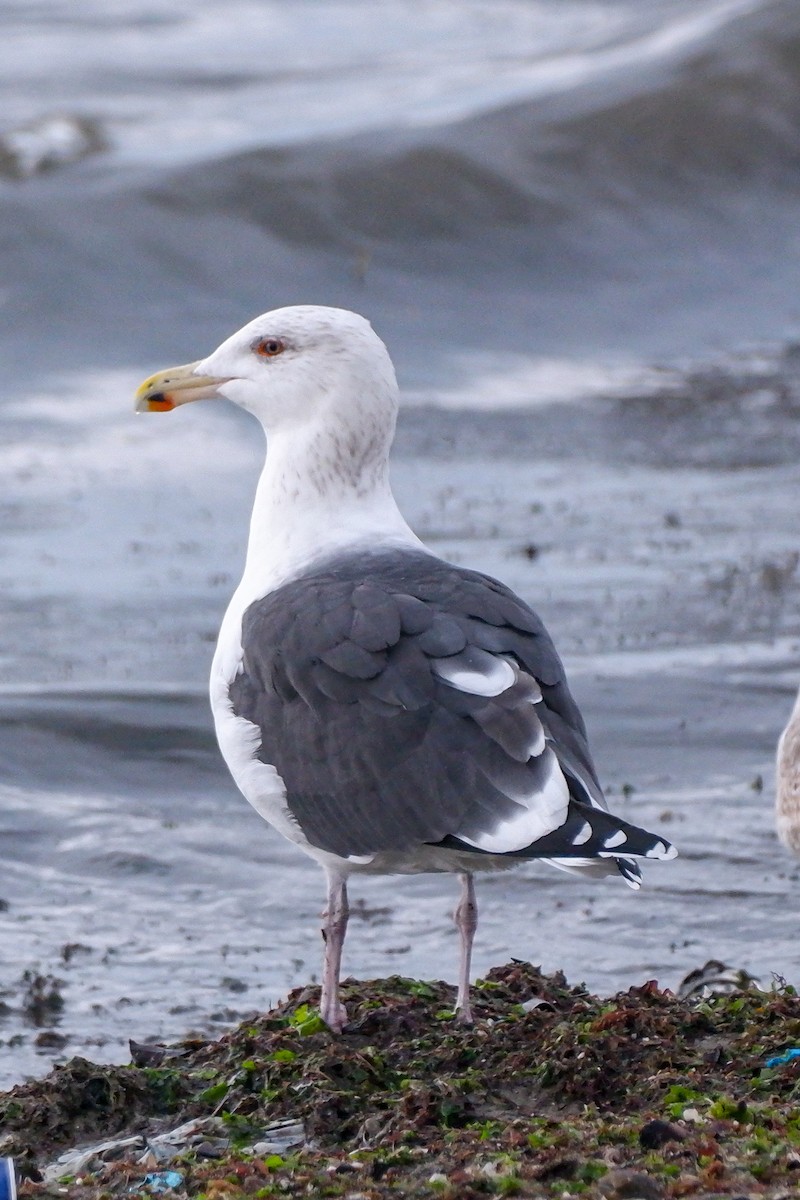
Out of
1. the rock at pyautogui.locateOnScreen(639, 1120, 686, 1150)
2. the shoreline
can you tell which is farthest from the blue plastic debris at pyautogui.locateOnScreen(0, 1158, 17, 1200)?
the rock at pyautogui.locateOnScreen(639, 1120, 686, 1150)

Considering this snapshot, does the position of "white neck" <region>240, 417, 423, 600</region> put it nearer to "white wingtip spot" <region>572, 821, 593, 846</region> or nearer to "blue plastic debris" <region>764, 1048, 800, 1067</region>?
"white wingtip spot" <region>572, 821, 593, 846</region>

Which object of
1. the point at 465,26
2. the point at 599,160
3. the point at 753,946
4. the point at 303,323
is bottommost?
the point at 753,946

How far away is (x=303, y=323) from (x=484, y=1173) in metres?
2.59

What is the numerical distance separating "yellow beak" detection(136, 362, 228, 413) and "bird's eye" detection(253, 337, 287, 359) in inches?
8.1

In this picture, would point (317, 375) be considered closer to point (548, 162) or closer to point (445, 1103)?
point (445, 1103)

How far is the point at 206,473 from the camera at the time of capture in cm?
1104

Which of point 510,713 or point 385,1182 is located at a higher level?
point 510,713

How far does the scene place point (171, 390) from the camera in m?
5.73

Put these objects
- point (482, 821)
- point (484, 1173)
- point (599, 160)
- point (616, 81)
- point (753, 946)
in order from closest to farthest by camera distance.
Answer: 1. point (484, 1173)
2. point (482, 821)
3. point (753, 946)
4. point (599, 160)
5. point (616, 81)

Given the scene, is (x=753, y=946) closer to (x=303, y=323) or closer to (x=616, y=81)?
(x=303, y=323)

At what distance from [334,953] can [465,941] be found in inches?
13.2

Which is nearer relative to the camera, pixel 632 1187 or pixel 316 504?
pixel 632 1187

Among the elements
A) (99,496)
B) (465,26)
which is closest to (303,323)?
(99,496)

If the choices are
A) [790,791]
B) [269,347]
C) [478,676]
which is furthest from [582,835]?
[269,347]
